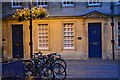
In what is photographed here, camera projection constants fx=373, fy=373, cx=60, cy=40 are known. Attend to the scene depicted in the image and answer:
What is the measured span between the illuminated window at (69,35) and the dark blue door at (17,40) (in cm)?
340

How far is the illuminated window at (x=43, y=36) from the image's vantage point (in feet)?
93.1

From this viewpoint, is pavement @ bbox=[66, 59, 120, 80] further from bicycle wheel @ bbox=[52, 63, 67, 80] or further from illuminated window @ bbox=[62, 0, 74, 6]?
illuminated window @ bbox=[62, 0, 74, 6]

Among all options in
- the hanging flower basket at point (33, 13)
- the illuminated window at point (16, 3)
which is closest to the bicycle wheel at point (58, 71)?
the hanging flower basket at point (33, 13)

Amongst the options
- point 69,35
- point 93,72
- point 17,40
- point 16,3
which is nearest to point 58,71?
point 93,72

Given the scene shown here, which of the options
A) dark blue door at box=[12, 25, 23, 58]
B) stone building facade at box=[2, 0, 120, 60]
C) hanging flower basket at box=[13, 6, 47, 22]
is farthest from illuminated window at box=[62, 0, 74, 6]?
hanging flower basket at box=[13, 6, 47, 22]

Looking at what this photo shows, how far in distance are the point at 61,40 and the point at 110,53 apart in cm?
379

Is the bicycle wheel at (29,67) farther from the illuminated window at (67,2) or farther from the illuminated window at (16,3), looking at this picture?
the illuminated window at (16,3)

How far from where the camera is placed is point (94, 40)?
28.2 meters

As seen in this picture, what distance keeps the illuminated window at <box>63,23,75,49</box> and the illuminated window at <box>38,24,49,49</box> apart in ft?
4.49

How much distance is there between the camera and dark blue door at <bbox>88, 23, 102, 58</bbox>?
28078 mm

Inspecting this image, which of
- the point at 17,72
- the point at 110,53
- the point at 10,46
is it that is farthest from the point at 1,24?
the point at 17,72

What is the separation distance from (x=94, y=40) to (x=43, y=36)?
3.90 meters

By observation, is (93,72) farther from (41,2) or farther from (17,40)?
(41,2)

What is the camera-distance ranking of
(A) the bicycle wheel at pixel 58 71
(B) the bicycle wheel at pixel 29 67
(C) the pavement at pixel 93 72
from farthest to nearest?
(C) the pavement at pixel 93 72 < (A) the bicycle wheel at pixel 58 71 < (B) the bicycle wheel at pixel 29 67
